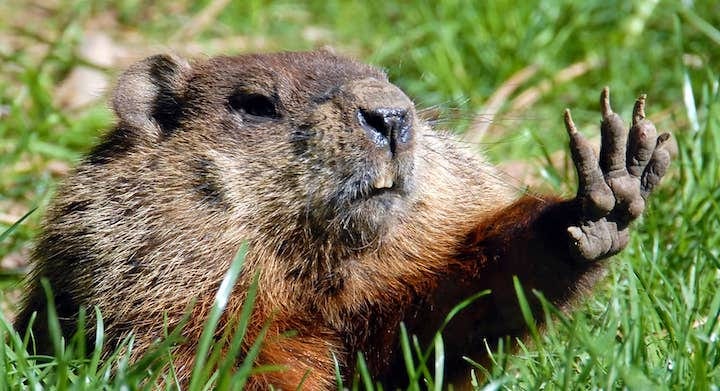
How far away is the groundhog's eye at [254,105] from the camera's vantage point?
387cm

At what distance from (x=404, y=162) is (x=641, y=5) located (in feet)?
11.9

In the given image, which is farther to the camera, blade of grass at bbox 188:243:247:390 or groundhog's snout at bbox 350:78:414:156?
groundhog's snout at bbox 350:78:414:156

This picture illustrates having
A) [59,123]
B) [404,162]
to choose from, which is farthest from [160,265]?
[59,123]

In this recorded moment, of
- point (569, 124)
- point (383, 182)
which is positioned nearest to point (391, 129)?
point (383, 182)

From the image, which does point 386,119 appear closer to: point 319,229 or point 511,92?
point 319,229

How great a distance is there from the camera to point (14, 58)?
20.3 feet

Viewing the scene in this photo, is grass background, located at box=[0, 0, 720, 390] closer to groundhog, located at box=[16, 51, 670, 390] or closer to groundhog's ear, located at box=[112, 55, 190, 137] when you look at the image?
groundhog, located at box=[16, 51, 670, 390]

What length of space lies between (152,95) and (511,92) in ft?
9.67

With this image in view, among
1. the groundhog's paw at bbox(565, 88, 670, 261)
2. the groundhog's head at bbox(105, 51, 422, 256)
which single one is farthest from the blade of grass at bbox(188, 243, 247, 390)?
the groundhog's paw at bbox(565, 88, 670, 261)

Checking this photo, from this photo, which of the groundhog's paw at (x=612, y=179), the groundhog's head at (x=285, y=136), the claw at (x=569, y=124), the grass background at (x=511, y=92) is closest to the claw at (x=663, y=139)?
the groundhog's paw at (x=612, y=179)

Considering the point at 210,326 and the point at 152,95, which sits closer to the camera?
the point at 210,326

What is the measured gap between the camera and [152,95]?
418 cm

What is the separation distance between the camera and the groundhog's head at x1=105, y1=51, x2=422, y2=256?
11.7 ft

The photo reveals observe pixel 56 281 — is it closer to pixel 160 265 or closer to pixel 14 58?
pixel 160 265
